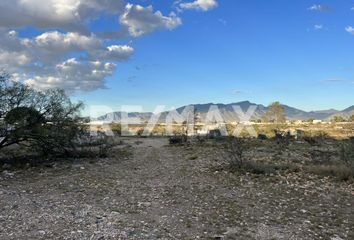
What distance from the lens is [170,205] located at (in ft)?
36.9

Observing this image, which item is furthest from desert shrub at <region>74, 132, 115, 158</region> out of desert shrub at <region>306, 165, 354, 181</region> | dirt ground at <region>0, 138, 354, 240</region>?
desert shrub at <region>306, 165, 354, 181</region>

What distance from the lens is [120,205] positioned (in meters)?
11.2

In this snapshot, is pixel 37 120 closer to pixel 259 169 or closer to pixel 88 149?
pixel 88 149

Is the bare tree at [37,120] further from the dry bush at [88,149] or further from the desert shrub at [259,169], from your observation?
→ the desert shrub at [259,169]

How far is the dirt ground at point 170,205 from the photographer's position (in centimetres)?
884

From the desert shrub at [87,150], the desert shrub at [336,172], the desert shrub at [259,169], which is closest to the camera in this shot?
the desert shrub at [336,172]

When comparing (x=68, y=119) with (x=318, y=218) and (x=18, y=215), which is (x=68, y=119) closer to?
(x=18, y=215)

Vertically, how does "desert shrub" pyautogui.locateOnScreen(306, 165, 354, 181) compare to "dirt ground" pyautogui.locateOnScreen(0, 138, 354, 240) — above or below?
above

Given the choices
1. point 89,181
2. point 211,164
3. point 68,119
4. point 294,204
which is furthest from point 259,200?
point 68,119

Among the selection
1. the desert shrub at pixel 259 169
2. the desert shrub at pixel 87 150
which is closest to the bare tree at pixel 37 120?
the desert shrub at pixel 87 150

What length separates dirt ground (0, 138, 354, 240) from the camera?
8.84 meters

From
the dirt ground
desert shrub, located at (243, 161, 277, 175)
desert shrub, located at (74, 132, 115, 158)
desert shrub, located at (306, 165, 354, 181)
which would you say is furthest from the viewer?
desert shrub, located at (74, 132, 115, 158)

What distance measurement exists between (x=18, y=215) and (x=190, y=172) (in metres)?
8.44

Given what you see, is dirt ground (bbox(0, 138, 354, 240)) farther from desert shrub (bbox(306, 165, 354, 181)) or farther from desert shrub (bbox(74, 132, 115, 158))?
desert shrub (bbox(74, 132, 115, 158))
